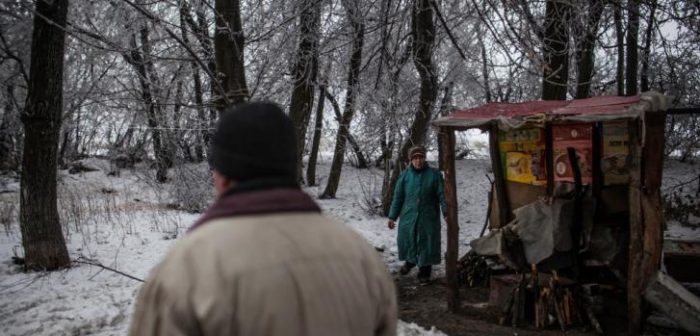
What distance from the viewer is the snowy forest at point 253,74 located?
5.90 meters

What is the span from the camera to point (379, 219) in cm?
1155

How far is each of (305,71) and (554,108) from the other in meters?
3.36

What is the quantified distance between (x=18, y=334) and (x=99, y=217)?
502cm

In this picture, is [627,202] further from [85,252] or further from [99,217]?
[99,217]

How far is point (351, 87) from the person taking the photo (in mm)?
10852

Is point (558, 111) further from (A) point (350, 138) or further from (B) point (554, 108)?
(A) point (350, 138)

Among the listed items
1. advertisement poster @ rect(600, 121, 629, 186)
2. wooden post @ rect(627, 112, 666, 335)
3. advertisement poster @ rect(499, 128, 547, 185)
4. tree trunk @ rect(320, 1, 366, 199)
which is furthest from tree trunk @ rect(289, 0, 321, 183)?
wooden post @ rect(627, 112, 666, 335)

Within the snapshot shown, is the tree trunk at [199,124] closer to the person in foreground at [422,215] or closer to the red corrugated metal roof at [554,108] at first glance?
the person in foreground at [422,215]

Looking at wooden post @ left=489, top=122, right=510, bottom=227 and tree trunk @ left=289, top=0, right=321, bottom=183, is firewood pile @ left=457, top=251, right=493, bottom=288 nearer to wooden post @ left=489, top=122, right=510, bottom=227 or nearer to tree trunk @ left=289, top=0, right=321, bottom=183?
wooden post @ left=489, top=122, right=510, bottom=227

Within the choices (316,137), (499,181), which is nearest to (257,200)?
(499,181)

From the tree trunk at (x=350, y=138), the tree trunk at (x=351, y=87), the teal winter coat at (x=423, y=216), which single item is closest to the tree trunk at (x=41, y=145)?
the tree trunk at (x=351, y=87)

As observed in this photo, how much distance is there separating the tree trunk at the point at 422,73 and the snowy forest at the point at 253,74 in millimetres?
34

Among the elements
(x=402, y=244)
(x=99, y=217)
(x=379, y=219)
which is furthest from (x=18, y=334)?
Result: (x=379, y=219)

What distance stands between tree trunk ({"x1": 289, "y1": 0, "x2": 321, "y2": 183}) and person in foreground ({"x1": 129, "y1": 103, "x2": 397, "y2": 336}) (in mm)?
5626
